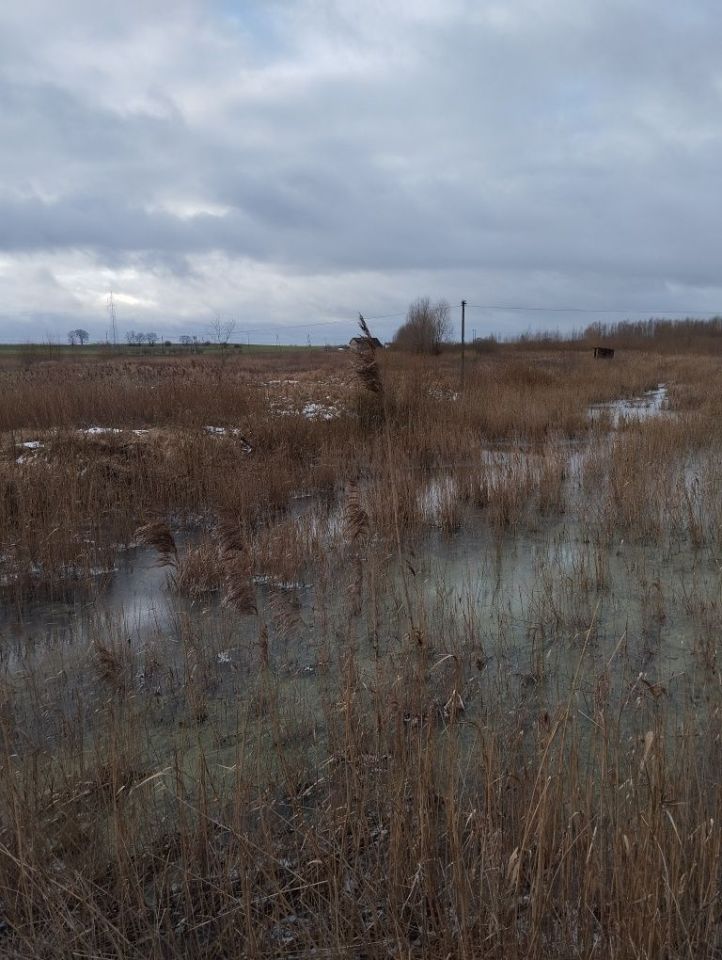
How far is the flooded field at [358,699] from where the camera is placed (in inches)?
73.8

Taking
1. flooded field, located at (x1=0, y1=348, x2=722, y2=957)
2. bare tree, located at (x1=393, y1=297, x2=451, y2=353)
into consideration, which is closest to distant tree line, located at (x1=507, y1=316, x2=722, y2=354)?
bare tree, located at (x1=393, y1=297, x2=451, y2=353)

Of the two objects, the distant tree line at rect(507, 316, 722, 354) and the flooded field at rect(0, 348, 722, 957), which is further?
the distant tree line at rect(507, 316, 722, 354)

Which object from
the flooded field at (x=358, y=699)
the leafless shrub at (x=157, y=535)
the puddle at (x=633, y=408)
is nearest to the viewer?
the flooded field at (x=358, y=699)

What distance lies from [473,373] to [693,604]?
12.2m

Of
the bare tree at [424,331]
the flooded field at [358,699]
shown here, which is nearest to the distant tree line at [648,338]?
the bare tree at [424,331]

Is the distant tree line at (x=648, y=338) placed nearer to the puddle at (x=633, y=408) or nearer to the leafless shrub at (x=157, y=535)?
the puddle at (x=633, y=408)

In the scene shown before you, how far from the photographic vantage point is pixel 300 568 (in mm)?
5293

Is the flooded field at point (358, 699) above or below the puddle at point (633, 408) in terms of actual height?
below

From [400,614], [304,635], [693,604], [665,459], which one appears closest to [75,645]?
[304,635]

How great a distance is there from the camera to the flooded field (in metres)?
1.87

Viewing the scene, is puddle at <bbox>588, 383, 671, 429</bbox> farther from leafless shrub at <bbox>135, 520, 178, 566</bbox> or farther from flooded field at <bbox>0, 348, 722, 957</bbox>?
leafless shrub at <bbox>135, 520, 178, 566</bbox>

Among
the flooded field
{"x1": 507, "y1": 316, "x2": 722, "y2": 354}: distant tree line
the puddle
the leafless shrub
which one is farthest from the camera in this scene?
{"x1": 507, "y1": 316, "x2": 722, "y2": 354}: distant tree line

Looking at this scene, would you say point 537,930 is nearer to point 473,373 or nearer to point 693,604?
point 693,604

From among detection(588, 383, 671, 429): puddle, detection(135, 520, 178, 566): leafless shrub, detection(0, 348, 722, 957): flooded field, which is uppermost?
detection(135, 520, 178, 566): leafless shrub
